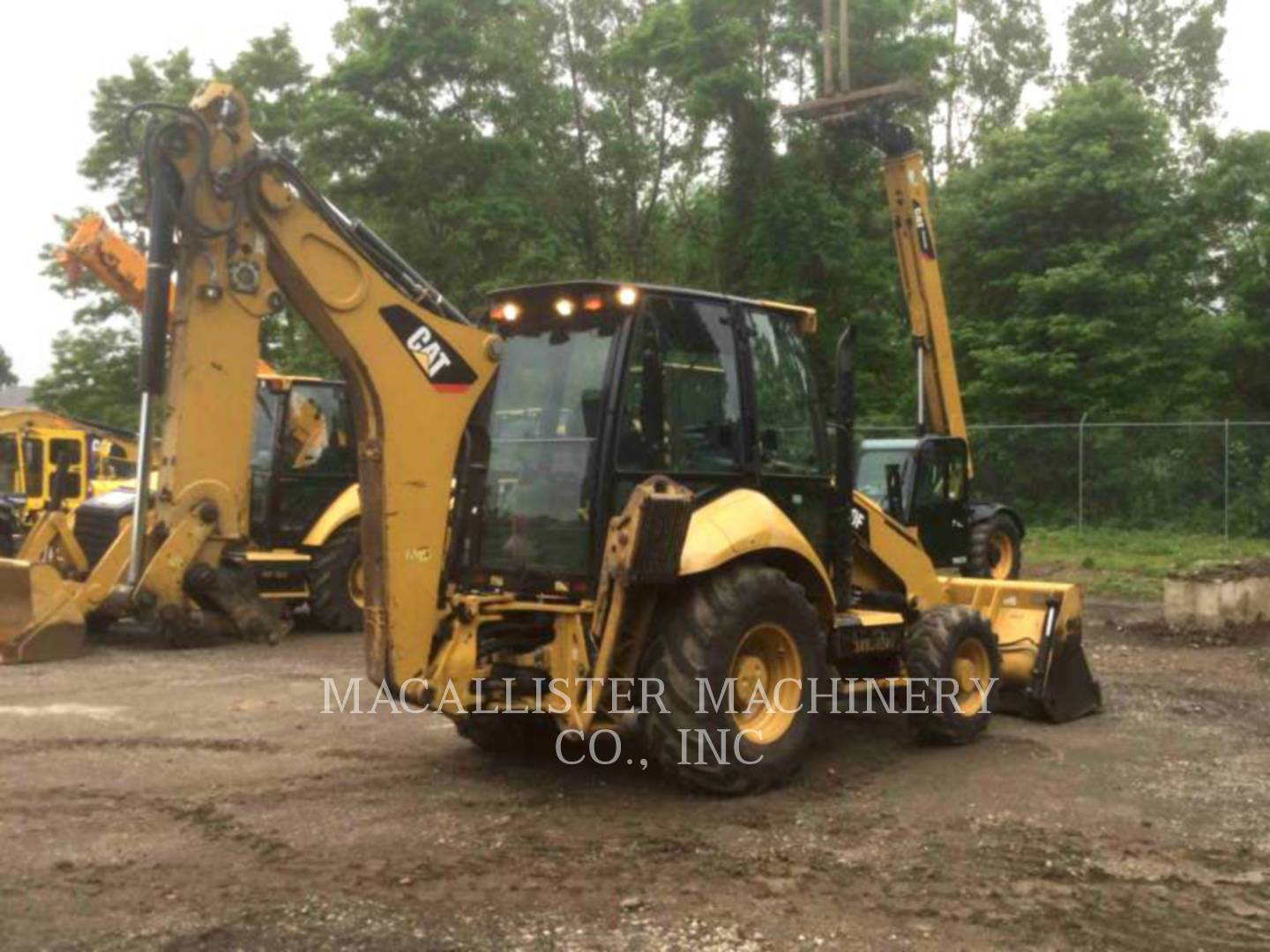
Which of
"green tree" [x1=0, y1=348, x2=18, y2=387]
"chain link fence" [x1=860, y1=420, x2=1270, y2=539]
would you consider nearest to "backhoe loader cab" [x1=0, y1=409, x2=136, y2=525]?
"chain link fence" [x1=860, y1=420, x2=1270, y2=539]

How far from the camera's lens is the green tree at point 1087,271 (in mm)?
22859

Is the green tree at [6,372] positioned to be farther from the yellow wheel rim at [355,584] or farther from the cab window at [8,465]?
the yellow wheel rim at [355,584]

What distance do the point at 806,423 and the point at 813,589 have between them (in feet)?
3.07

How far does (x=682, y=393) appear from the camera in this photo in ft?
20.8

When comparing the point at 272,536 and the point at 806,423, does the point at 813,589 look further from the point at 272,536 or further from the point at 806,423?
the point at 272,536

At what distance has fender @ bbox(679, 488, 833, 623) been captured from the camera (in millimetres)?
5930

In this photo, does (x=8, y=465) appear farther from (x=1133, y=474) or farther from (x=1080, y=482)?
(x=1133, y=474)

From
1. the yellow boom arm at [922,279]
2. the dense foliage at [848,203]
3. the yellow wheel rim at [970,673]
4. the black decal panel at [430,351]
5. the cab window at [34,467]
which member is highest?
the dense foliage at [848,203]

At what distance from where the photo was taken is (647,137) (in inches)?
1107

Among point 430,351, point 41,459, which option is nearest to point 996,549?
point 430,351

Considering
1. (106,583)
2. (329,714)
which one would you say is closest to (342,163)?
(106,583)

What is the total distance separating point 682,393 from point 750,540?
32.5 inches

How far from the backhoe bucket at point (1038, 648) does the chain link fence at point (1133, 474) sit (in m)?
13.2

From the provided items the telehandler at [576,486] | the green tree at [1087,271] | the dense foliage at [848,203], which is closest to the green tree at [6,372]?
the dense foliage at [848,203]
